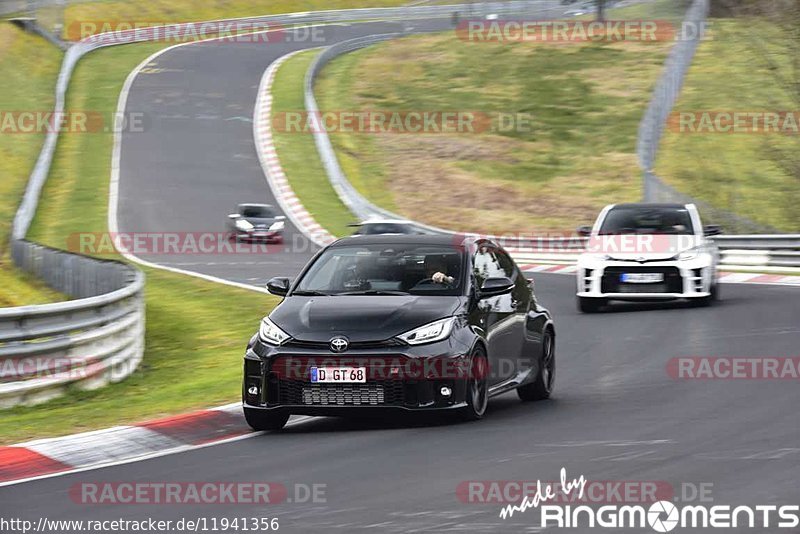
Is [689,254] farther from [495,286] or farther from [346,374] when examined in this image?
[346,374]

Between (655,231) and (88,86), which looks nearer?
(655,231)

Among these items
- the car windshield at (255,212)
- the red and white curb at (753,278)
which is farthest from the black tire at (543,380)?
the car windshield at (255,212)

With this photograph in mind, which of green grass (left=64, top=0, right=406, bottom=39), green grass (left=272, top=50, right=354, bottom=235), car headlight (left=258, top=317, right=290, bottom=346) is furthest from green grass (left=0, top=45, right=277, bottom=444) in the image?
green grass (left=64, top=0, right=406, bottom=39)

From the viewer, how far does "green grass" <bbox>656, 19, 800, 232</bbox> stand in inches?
1619

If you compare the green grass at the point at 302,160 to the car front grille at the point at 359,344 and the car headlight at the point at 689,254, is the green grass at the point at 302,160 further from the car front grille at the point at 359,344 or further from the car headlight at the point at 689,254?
the car front grille at the point at 359,344

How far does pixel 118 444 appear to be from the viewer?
33.0 feet

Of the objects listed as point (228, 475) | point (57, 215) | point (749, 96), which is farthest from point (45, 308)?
point (749, 96)

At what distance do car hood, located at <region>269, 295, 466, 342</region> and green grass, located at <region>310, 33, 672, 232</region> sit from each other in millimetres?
29472

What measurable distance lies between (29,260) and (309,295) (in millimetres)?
13618

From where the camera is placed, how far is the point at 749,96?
5409 cm

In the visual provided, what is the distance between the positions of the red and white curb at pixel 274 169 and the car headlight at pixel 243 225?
164cm

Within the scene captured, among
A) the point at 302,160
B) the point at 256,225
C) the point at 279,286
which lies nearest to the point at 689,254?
the point at 279,286

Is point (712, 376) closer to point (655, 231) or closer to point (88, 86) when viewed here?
point (655, 231)

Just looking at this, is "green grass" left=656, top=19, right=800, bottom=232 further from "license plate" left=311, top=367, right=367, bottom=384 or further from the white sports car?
"license plate" left=311, top=367, right=367, bottom=384
